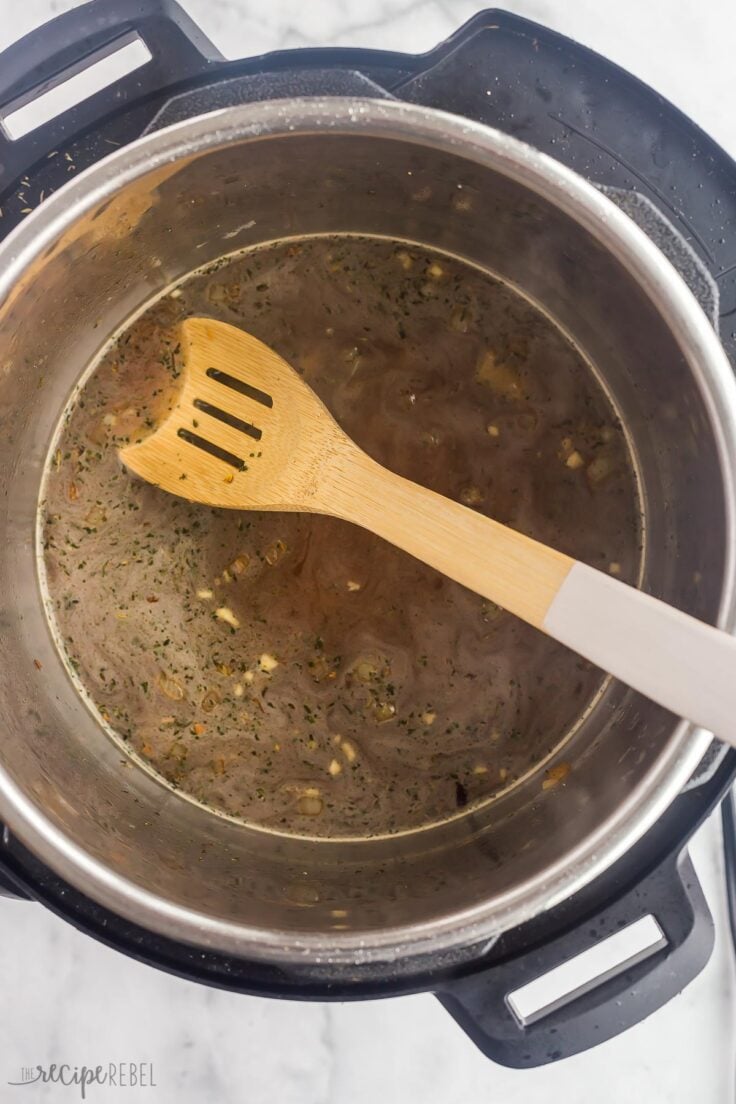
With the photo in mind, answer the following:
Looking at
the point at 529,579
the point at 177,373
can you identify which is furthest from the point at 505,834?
the point at 177,373

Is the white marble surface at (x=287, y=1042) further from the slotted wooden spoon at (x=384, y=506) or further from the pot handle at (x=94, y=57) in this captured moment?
the pot handle at (x=94, y=57)

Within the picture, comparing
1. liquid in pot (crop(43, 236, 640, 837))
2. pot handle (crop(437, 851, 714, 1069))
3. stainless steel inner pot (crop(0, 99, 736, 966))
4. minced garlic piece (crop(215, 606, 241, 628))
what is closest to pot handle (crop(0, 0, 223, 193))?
stainless steel inner pot (crop(0, 99, 736, 966))

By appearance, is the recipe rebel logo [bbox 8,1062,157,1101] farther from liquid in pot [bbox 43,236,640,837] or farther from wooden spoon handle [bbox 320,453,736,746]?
wooden spoon handle [bbox 320,453,736,746]

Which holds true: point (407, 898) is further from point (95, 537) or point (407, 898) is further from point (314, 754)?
point (95, 537)

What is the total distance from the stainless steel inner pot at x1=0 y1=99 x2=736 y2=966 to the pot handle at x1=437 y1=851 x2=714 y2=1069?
0.07 meters

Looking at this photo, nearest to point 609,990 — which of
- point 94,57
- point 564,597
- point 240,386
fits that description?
point 564,597

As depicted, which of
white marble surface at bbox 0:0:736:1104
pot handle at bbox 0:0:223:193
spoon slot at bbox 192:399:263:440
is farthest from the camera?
white marble surface at bbox 0:0:736:1104

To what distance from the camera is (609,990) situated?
2.31ft

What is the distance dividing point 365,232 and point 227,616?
378mm

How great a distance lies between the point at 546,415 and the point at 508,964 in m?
0.47

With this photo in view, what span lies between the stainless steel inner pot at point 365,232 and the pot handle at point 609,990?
73 millimetres

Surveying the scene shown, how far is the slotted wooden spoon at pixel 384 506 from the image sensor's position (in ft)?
1.82

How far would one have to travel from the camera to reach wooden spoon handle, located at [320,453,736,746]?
545 millimetres

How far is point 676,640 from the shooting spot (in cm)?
55
